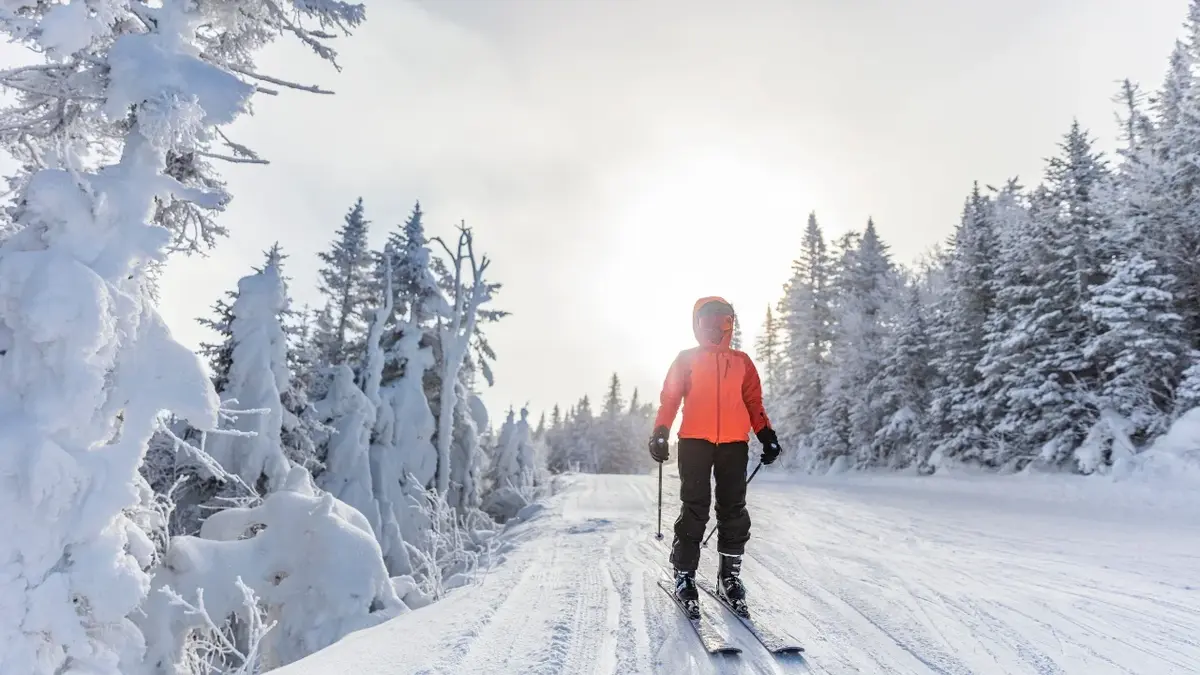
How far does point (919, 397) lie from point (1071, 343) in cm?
916

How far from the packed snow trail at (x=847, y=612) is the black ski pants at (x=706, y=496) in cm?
37

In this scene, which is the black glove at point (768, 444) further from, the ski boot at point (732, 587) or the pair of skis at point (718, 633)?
the pair of skis at point (718, 633)

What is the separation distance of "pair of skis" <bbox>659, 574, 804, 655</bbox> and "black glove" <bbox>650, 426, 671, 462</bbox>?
0.85 m

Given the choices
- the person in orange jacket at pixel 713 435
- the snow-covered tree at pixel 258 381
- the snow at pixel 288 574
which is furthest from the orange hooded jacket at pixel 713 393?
the snow-covered tree at pixel 258 381

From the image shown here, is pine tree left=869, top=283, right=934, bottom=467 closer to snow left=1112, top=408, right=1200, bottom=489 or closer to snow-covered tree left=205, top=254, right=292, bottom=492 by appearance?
snow left=1112, top=408, right=1200, bottom=489

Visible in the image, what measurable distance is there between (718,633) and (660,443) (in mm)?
1158

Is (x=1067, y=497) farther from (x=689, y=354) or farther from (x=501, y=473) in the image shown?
(x=501, y=473)

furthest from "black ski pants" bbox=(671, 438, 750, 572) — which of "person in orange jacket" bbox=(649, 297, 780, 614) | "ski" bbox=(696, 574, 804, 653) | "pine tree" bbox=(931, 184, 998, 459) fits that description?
"pine tree" bbox=(931, 184, 998, 459)

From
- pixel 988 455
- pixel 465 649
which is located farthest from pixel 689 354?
pixel 988 455

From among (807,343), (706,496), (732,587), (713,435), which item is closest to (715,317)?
(713,435)

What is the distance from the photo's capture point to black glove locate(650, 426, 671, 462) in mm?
3906

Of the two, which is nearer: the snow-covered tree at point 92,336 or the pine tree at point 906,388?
the snow-covered tree at point 92,336

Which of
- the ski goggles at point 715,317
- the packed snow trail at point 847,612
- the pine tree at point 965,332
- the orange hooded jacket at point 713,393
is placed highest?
the pine tree at point 965,332

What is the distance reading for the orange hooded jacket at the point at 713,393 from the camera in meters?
3.96
